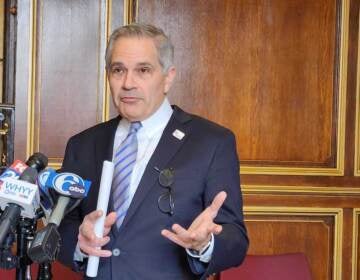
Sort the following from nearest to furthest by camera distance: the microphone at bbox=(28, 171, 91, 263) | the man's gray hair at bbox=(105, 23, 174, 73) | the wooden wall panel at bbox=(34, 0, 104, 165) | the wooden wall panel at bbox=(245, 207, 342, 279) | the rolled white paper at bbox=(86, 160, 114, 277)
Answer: the microphone at bbox=(28, 171, 91, 263)
the rolled white paper at bbox=(86, 160, 114, 277)
the man's gray hair at bbox=(105, 23, 174, 73)
the wooden wall panel at bbox=(34, 0, 104, 165)
the wooden wall panel at bbox=(245, 207, 342, 279)

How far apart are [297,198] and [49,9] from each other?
1.50 meters

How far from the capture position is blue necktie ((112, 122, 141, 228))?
1690 mm

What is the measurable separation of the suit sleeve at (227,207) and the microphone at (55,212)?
0.43 meters

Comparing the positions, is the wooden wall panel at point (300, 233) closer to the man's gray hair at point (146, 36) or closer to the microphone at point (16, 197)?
the man's gray hair at point (146, 36)

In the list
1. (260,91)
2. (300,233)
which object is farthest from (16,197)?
(300,233)


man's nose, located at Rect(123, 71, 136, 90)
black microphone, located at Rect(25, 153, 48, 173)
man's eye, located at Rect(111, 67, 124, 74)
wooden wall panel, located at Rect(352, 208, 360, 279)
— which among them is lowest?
wooden wall panel, located at Rect(352, 208, 360, 279)

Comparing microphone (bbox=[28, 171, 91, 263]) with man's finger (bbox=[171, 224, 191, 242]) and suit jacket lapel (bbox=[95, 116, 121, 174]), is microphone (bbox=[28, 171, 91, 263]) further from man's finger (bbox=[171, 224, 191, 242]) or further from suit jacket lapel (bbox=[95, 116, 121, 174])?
suit jacket lapel (bbox=[95, 116, 121, 174])

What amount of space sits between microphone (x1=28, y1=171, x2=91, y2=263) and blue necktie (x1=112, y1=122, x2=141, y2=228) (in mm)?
395

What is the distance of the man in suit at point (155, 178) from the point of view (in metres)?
1.66

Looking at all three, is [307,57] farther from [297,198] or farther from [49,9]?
[49,9]

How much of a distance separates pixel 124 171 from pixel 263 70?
1521 mm

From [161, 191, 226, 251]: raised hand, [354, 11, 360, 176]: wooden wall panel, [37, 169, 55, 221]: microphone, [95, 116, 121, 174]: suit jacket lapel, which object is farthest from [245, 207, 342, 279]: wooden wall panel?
[37, 169, 55, 221]: microphone

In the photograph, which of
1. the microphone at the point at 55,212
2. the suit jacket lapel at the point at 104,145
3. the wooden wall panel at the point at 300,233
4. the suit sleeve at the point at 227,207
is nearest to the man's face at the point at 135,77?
the suit jacket lapel at the point at 104,145

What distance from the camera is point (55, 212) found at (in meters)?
1.21
